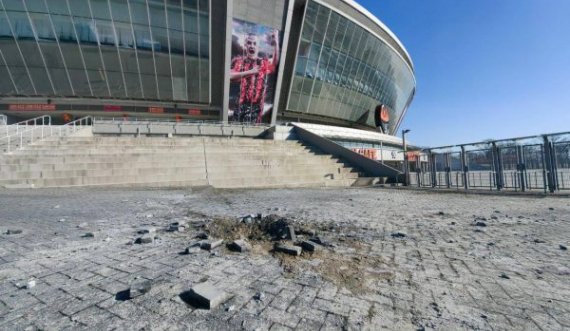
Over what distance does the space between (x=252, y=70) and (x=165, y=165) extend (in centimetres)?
2106

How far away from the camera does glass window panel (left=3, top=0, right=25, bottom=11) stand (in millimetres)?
25844

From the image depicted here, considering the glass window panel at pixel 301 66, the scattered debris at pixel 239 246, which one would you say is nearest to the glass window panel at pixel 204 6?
the glass window panel at pixel 301 66

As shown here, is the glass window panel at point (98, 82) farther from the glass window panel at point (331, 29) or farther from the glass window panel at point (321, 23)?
the glass window panel at point (331, 29)

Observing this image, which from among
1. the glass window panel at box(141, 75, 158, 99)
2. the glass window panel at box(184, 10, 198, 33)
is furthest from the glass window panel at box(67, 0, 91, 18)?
the glass window panel at box(184, 10, 198, 33)

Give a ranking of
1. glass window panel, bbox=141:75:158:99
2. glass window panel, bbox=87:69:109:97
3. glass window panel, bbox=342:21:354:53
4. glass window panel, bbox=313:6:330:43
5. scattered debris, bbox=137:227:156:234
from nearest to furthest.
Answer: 1. scattered debris, bbox=137:227:156:234
2. glass window panel, bbox=87:69:109:97
3. glass window panel, bbox=141:75:158:99
4. glass window panel, bbox=313:6:330:43
5. glass window panel, bbox=342:21:354:53

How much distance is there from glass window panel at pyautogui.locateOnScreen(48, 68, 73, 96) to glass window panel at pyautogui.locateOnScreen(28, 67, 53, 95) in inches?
22.8

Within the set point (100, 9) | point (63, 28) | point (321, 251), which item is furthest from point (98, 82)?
point (321, 251)

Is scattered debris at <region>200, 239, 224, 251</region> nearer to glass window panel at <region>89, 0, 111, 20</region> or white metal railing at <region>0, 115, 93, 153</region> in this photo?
white metal railing at <region>0, 115, 93, 153</region>

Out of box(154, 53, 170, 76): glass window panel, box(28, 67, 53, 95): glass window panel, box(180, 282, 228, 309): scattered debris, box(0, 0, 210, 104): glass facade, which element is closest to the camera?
box(180, 282, 228, 309): scattered debris

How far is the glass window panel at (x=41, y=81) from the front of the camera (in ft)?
92.2

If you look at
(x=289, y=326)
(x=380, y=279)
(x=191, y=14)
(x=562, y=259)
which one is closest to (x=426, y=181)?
(x=562, y=259)

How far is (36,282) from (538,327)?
14.8ft

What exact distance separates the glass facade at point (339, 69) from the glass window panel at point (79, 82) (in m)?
23.2

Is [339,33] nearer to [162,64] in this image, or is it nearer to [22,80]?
[162,64]
